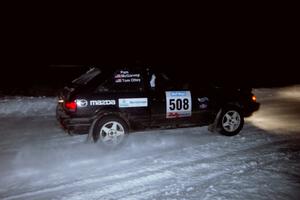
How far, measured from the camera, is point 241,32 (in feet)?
134

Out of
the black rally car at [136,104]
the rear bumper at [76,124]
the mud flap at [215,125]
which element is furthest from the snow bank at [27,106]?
the mud flap at [215,125]

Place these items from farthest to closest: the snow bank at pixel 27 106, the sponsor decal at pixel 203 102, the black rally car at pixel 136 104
Answer: 1. the snow bank at pixel 27 106
2. the sponsor decal at pixel 203 102
3. the black rally car at pixel 136 104

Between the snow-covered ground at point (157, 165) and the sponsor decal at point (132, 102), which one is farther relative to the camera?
the sponsor decal at point (132, 102)

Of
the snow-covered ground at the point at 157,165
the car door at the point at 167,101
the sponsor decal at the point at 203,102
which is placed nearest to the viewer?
the snow-covered ground at the point at 157,165

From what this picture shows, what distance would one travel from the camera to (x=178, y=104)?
8.70 m

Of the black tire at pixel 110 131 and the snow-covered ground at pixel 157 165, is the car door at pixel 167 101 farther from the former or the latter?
the black tire at pixel 110 131

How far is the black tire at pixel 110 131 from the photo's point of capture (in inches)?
319

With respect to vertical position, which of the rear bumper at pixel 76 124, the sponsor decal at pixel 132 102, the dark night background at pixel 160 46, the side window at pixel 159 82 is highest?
the dark night background at pixel 160 46

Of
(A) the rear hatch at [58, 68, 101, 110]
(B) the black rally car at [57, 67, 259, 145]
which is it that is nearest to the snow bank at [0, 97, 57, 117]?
(A) the rear hatch at [58, 68, 101, 110]

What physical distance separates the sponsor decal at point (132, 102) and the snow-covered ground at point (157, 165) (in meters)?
0.87

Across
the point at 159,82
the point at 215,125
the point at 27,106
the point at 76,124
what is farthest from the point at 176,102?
the point at 27,106

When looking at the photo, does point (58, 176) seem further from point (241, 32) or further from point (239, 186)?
point (241, 32)

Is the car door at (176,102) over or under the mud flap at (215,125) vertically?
over

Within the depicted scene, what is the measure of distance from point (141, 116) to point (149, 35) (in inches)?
1167
